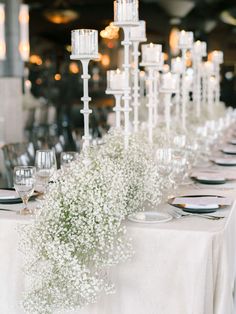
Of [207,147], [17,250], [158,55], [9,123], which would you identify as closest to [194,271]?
[17,250]

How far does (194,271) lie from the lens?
2293 mm

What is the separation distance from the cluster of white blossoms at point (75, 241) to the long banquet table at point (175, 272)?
63 mm

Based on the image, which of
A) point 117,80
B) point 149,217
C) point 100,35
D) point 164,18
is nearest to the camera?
point 149,217

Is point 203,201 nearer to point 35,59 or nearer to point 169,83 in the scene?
point 169,83

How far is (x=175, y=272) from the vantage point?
2326mm

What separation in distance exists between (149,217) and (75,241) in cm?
39

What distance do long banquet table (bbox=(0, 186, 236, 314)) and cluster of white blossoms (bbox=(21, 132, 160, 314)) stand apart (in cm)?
6

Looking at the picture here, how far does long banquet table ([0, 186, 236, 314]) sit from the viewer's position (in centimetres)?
227

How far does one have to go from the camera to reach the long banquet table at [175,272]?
2271mm

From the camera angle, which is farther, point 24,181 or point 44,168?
point 44,168

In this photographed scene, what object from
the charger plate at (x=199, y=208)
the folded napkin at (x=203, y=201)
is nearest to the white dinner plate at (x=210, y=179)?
the folded napkin at (x=203, y=201)

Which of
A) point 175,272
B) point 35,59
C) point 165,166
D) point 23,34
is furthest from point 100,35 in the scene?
point 175,272

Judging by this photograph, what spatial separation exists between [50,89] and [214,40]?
3.64 m

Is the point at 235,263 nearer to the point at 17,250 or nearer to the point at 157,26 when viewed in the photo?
the point at 17,250
